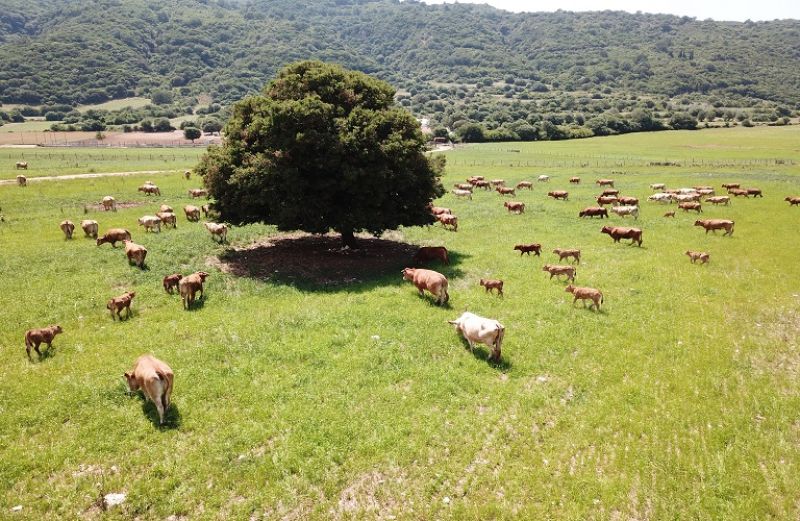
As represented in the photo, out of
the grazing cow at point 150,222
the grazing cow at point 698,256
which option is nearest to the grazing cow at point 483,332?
the grazing cow at point 698,256

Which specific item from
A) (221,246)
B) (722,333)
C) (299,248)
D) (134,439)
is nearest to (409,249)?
(299,248)

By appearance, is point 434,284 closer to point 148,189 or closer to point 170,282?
point 170,282

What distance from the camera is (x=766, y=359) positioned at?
15133 millimetres

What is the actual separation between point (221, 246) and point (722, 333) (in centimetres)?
2443

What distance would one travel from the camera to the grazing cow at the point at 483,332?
14.6m

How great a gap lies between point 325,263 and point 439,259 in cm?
602

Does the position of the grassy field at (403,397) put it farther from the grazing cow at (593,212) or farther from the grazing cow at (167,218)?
the grazing cow at (593,212)

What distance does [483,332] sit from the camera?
48.6ft

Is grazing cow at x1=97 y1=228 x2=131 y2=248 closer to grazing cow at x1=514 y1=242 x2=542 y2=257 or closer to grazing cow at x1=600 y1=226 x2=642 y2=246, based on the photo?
grazing cow at x1=514 y1=242 x2=542 y2=257

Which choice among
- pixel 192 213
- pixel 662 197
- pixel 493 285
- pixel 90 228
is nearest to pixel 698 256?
pixel 493 285

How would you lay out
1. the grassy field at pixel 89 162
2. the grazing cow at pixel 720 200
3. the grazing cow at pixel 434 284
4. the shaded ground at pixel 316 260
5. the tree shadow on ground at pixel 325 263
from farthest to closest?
the grassy field at pixel 89 162, the grazing cow at pixel 720 200, the shaded ground at pixel 316 260, the tree shadow on ground at pixel 325 263, the grazing cow at pixel 434 284

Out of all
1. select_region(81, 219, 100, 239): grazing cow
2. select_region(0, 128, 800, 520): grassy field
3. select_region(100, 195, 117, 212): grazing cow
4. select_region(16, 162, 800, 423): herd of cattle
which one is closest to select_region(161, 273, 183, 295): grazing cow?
select_region(16, 162, 800, 423): herd of cattle

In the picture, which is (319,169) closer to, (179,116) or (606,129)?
(606,129)

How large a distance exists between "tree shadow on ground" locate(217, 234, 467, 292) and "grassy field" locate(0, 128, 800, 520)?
2.05 feet
